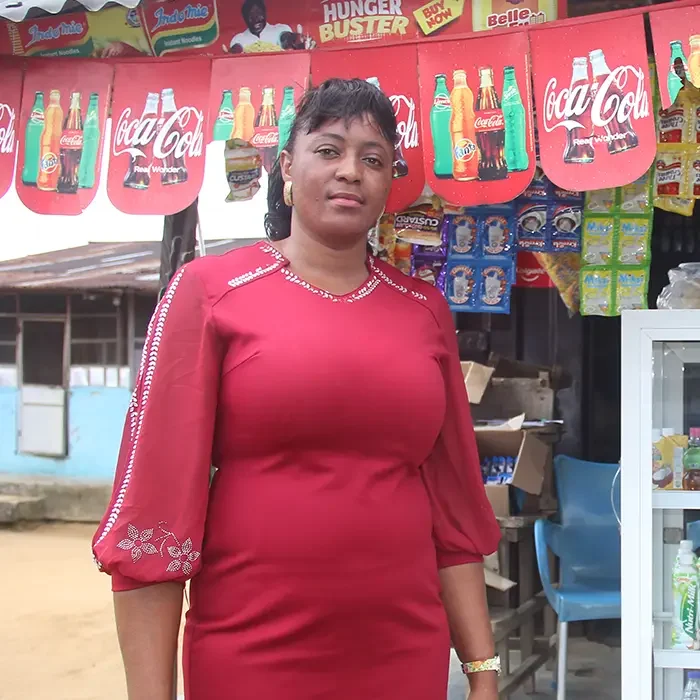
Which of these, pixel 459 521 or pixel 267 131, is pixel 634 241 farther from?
pixel 459 521

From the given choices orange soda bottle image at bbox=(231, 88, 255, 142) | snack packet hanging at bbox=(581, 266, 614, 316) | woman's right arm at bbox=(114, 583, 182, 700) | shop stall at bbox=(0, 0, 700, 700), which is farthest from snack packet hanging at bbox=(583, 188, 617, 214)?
woman's right arm at bbox=(114, 583, 182, 700)

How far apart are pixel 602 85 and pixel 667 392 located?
108 centimetres

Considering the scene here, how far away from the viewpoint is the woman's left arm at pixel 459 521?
1642 mm

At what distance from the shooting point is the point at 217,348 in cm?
145

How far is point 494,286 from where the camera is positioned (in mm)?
2807

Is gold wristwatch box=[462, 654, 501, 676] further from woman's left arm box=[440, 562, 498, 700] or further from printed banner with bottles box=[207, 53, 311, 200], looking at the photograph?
printed banner with bottles box=[207, 53, 311, 200]

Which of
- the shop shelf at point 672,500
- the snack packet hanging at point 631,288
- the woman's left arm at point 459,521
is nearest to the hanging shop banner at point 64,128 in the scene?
the woman's left arm at point 459,521

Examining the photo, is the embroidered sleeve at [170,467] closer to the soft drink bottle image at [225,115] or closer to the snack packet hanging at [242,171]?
the soft drink bottle image at [225,115]

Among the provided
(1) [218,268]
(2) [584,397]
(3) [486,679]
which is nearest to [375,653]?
(3) [486,679]

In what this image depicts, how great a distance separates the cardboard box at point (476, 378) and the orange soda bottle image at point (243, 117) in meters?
2.06

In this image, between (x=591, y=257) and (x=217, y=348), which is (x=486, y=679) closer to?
(x=217, y=348)

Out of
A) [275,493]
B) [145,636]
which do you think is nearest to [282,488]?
[275,493]

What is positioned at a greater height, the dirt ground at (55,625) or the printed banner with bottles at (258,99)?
the printed banner with bottles at (258,99)

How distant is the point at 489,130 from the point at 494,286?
661 millimetres
